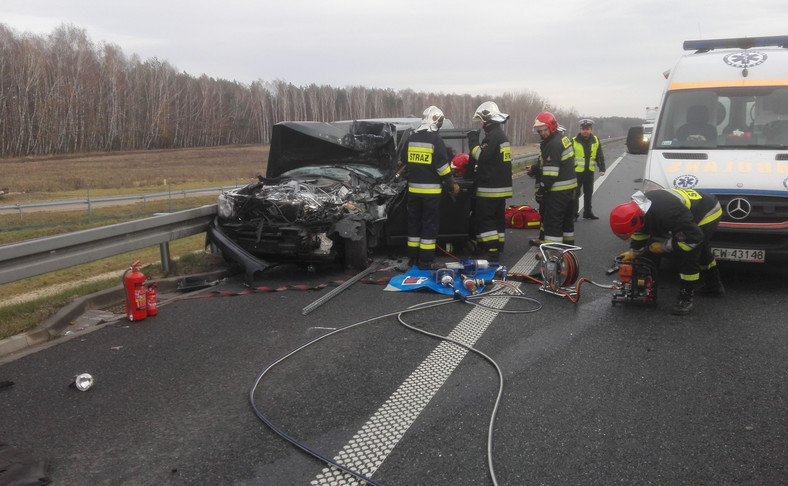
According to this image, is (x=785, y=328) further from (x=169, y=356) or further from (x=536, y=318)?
(x=169, y=356)

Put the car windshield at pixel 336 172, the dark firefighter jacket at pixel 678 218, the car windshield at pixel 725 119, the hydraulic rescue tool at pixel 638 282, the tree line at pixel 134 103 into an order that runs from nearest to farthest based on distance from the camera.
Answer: the dark firefighter jacket at pixel 678 218
the hydraulic rescue tool at pixel 638 282
the car windshield at pixel 725 119
the car windshield at pixel 336 172
the tree line at pixel 134 103

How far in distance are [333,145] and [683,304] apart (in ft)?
16.3

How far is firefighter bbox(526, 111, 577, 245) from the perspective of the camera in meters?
7.24

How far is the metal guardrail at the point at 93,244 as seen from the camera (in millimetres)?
4582

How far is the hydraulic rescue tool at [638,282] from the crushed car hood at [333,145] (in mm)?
3638

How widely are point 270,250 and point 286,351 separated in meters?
2.28

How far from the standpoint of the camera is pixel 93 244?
5457mm

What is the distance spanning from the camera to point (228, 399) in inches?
136

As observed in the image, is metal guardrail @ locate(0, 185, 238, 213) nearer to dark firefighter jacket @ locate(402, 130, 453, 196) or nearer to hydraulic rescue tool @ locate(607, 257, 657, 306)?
dark firefighter jacket @ locate(402, 130, 453, 196)

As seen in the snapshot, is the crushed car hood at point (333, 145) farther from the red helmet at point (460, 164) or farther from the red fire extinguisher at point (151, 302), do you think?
→ the red fire extinguisher at point (151, 302)

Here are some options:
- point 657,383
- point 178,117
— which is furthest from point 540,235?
point 178,117

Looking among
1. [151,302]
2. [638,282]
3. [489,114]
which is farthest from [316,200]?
[638,282]

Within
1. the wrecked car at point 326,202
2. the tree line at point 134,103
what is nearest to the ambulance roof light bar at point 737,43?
the wrecked car at point 326,202

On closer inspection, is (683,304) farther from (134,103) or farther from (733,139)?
(134,103)
